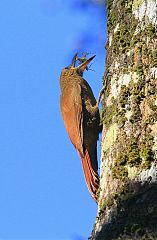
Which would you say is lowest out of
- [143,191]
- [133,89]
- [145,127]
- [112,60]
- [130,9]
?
[143,191]

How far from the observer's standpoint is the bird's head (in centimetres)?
628

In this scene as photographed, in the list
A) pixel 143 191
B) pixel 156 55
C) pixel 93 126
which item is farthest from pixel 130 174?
pixel 93 126

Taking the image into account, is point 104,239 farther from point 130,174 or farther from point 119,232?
point 130,174

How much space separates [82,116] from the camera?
5566 millimetres

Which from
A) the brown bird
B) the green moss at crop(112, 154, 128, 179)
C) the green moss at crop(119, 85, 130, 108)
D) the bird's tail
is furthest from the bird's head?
the green moss at crop(112, 154, 128, 179)

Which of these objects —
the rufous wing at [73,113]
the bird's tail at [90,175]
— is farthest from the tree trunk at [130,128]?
the rufous wing at [73,113]

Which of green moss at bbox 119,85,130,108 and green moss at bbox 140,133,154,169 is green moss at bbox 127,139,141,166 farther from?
green moss at bbox 119,85,130,108

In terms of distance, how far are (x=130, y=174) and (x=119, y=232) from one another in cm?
34

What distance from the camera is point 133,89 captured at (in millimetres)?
3164

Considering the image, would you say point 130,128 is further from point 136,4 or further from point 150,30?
point 136,4

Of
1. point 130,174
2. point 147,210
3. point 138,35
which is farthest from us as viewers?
point 138,35

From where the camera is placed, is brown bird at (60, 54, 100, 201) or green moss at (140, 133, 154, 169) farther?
brown bird at (60, 54, 100, 201)

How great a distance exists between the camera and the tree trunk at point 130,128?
269cm

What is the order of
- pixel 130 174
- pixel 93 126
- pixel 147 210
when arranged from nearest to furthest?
pixel 147 210 → pixel 130 174 → pixel 93 126
